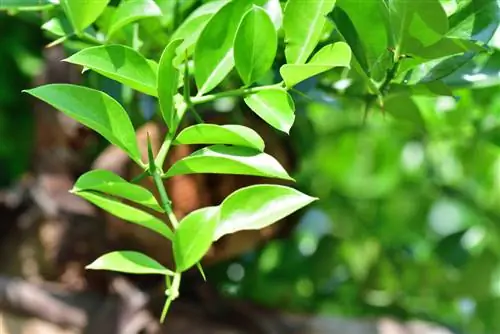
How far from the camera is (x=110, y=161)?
1.98 ft

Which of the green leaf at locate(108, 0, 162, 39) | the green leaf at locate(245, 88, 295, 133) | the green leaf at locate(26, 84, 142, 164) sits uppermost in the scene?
the green leaf at locate(108, 0, 162, 39)

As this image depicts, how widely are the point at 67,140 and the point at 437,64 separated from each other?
1.55 ft

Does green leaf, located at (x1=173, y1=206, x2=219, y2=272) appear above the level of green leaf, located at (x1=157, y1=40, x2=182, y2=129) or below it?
below

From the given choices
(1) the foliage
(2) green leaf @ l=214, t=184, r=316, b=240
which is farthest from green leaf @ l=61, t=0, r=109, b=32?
(2) green leaf @ l=214, t=184, r=316, b=240

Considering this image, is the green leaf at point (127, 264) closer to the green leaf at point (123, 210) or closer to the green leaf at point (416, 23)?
the green leaf at point (123, 210)

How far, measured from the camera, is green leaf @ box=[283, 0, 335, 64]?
0.30 m

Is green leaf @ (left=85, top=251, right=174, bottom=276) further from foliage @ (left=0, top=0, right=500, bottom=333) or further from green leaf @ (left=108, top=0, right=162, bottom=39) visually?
green leaf @ (left=108, top=0, right=162, bottom=39)

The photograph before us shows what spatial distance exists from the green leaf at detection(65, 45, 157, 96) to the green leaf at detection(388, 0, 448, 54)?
0.09 meters

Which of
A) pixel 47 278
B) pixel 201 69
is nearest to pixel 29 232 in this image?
pixel 47 278

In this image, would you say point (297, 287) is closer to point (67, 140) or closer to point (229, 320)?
point (229, 320)

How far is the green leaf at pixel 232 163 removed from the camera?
0.28 m

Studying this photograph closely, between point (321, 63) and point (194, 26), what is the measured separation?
0.23ft

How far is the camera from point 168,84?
0.30m

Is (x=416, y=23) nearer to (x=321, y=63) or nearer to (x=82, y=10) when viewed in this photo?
(x=321, y=63)
